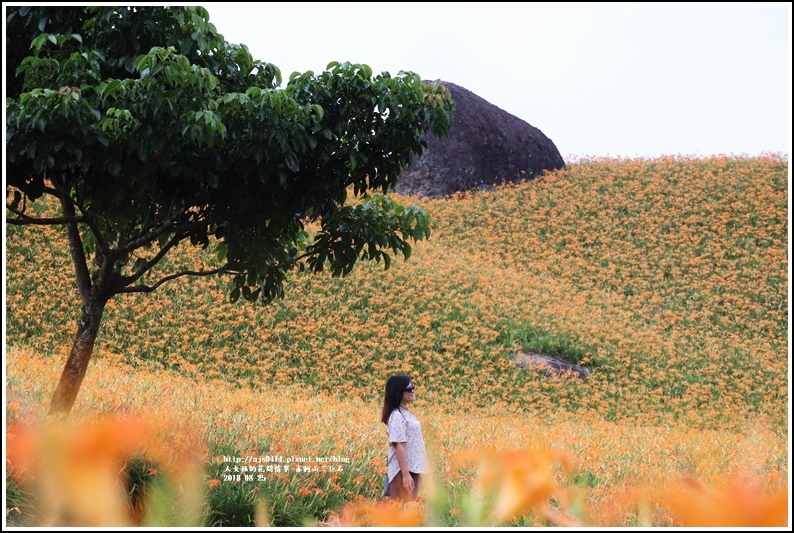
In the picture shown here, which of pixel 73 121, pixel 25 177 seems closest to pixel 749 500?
pixel 73 121

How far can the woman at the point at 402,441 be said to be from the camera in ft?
12.0

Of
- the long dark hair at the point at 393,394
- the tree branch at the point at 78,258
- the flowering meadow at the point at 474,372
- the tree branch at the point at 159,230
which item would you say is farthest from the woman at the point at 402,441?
the tree branch at the point at 78,258

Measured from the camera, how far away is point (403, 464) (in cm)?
362

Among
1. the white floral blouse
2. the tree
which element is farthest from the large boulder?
the white floral blouse

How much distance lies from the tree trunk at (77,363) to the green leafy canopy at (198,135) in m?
0.21

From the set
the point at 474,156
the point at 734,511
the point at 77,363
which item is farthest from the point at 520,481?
the point at 474,156

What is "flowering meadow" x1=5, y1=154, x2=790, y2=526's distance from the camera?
42.7 inches

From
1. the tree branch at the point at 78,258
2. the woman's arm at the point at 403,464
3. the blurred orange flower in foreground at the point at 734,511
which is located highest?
the tree branch at the point at 78,258

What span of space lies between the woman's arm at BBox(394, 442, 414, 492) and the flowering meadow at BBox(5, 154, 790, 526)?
22cm

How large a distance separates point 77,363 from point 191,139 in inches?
69.9

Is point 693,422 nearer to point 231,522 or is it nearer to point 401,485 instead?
point 401,485

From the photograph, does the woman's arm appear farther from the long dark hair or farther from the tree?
the tree

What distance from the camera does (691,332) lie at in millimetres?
12406

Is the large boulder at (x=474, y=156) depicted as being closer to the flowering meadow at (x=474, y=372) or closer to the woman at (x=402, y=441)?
the flowering meadow at (x=474, y=372)
